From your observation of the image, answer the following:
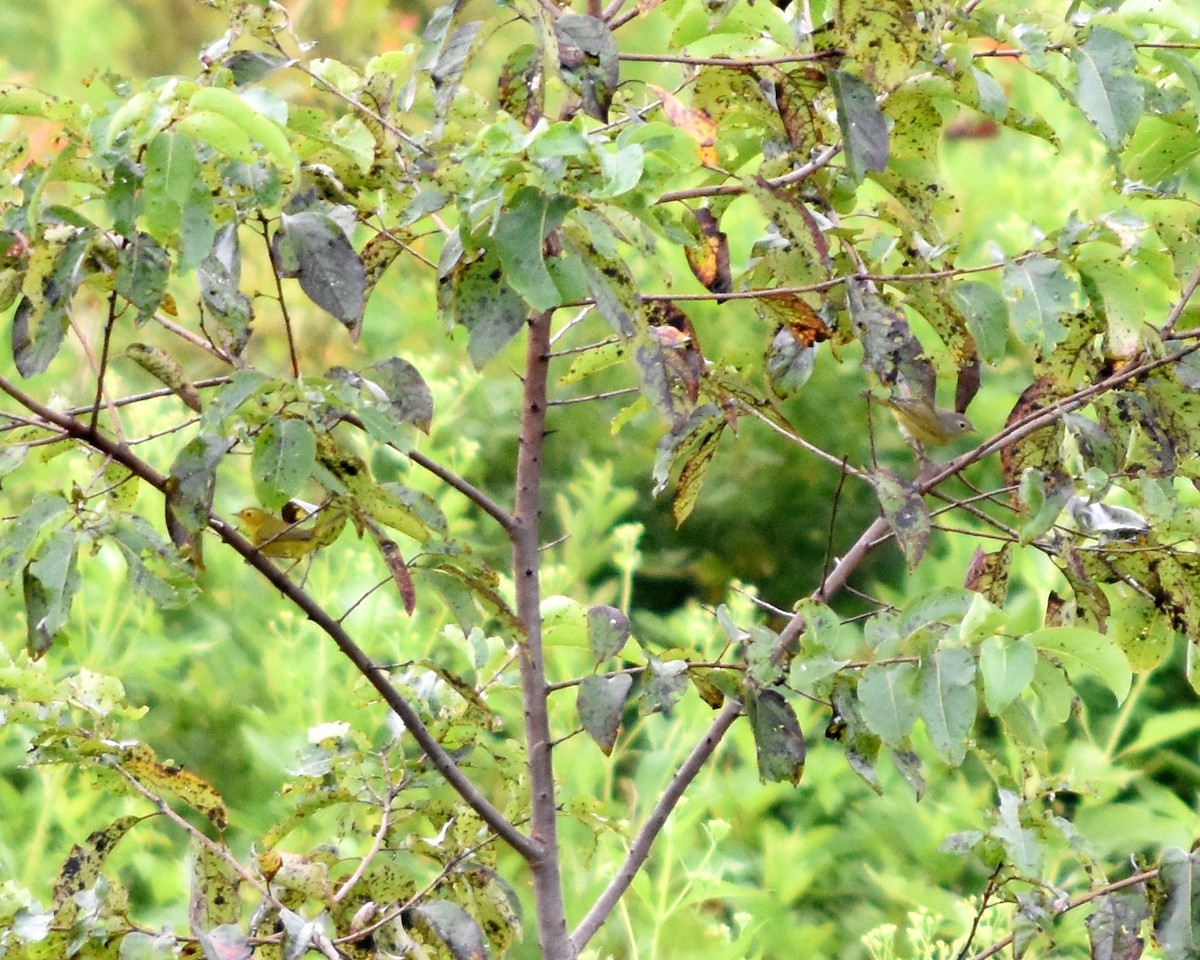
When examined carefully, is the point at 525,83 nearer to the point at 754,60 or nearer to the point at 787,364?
the point at 754,60

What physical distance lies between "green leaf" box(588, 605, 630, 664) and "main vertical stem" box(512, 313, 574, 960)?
0.04m

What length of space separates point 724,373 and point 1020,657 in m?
0.25

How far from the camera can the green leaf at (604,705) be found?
73 cm

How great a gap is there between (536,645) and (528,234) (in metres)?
0.31

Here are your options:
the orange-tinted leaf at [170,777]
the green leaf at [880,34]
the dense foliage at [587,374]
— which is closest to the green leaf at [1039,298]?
the dense foliage at [587,374]

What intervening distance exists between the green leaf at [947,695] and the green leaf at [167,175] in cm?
37

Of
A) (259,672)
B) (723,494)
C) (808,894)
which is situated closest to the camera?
(808,894)

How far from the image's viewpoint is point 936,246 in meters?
0.79

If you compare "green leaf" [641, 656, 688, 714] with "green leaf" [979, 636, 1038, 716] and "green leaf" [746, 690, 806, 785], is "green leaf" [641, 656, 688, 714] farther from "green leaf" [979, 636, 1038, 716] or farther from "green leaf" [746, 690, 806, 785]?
"green leaf" [979, 636, 1038, 716]

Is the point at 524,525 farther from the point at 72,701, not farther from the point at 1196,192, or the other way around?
the point at 1196,192

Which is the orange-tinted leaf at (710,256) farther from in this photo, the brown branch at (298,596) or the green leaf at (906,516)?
the brown branch at (298,596)

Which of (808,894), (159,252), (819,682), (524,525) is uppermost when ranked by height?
(159,252)

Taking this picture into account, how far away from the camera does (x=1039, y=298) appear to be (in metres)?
0.69

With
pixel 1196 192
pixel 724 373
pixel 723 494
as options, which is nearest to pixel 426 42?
pixel 724 373
